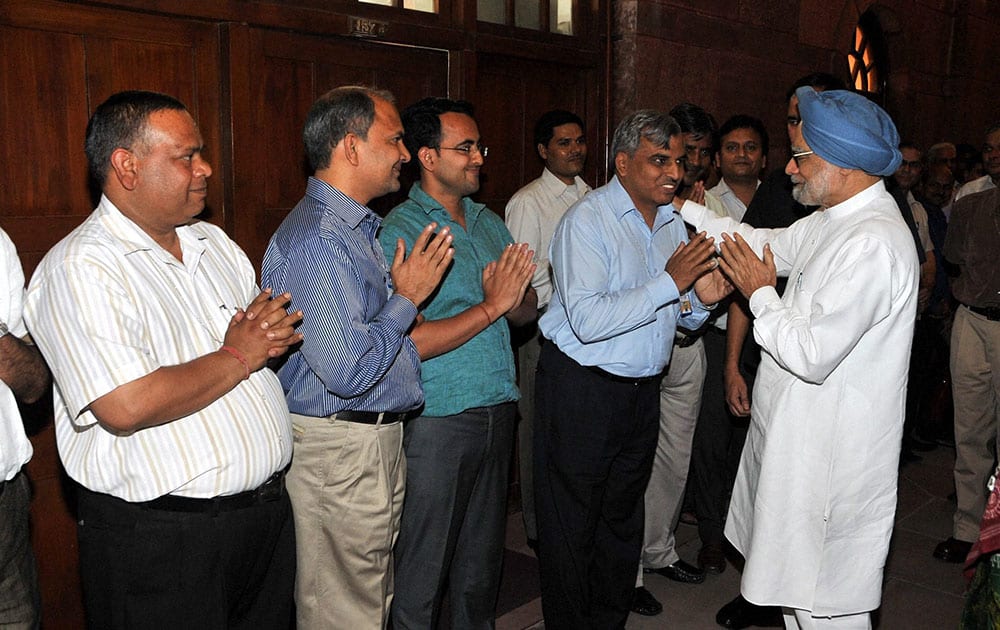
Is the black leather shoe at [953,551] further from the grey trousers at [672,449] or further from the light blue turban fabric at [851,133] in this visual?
the light blue turban fabric at [851,133]

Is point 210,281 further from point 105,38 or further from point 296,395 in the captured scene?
point 105,38

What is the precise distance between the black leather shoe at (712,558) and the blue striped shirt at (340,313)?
206cm

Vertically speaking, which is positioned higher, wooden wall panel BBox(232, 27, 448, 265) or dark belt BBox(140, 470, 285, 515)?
wooden wall panel BBox(232, 27, 448, 265)

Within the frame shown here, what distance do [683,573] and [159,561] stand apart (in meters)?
2.49

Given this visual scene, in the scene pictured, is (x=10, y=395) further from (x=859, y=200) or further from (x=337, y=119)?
(x=859, y=200)

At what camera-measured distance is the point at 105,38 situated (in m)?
2.89

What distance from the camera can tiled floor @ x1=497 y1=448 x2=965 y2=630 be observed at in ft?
11.5

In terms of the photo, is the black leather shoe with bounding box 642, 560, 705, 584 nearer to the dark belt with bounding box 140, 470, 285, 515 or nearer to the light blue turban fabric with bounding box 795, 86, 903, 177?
the light blue turban fabric with bounding box 795, 86, 903, 177

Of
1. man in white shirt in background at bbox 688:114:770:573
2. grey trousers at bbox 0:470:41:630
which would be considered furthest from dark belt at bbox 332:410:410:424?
man in white shirt in background at bbox 688:114:770:573

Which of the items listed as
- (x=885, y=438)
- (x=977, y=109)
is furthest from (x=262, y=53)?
(x=977, y=109)

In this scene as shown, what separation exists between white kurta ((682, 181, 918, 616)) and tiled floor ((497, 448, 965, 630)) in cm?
102

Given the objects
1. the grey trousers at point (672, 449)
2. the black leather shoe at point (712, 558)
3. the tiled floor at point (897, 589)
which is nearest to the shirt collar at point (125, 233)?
the tiled floor at point (897, 589)

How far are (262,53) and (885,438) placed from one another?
2.54m

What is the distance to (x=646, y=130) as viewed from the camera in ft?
9.68
